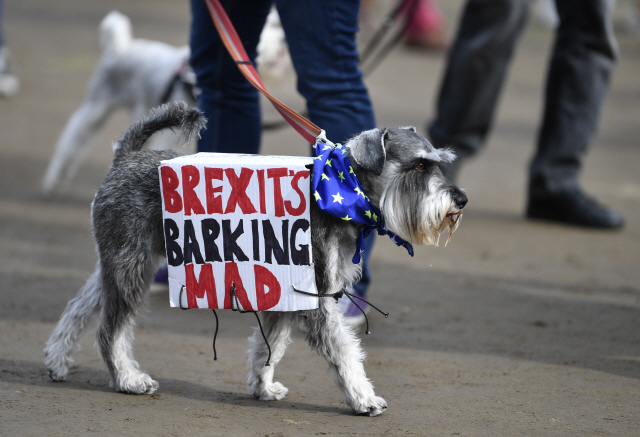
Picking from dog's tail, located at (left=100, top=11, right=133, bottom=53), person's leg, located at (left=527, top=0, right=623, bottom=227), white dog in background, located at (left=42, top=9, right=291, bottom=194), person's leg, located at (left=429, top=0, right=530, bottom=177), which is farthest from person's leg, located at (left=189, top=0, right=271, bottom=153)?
person's leg, located at (left=527, top=0, right=623, bottom=227)

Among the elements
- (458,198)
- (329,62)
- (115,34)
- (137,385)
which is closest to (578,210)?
(329,62)

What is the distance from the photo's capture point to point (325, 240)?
299 cm

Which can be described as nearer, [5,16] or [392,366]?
[392,366]

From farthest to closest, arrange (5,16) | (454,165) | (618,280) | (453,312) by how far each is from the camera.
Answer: (5,16) → (454,165) → (618,280) → (453,312)

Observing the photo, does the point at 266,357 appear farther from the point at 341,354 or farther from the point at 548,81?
the point at 548,81

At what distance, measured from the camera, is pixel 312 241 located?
299 centimetres

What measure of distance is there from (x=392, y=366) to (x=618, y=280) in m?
2.32

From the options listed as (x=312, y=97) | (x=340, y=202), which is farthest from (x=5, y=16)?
(x=340, y=202)

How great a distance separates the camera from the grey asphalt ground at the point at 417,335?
296cm

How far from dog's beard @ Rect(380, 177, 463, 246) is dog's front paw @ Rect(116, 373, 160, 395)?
1188 millimetres

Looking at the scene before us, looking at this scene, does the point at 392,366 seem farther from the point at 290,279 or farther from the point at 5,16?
the point at 5,16

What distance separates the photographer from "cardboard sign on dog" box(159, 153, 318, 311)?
2.92 m

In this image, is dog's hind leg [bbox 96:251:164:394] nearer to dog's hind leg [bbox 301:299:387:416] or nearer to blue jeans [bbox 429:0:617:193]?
dog's hind leg [bbox 301:299:387:416]

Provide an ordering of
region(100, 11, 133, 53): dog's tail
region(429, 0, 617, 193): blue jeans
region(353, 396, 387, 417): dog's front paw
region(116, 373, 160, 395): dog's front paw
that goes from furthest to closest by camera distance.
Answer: region(100, 11, 133, 53): dog's tail
region(429, 0, 617, 193): blue jeans
region(116, 373, 160, 395): dog's front paw
region(353, 396, 387, 417): dog's front paw
